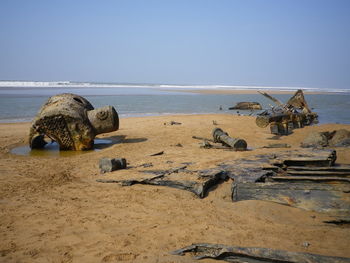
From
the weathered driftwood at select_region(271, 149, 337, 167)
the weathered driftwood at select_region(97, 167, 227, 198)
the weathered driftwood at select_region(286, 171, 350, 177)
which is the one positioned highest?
the weathered driftwood at select_region(271, 149, 337, 167)

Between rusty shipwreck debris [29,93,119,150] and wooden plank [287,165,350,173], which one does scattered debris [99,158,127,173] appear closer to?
rusty shipwreck debris [29,93,119,150]

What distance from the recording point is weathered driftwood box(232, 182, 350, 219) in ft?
12.6

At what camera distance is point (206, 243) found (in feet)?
10.4

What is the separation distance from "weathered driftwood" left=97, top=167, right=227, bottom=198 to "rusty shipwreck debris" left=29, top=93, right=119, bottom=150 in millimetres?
3573

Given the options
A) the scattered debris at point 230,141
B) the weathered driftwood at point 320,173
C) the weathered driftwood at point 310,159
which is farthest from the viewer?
the scattered debris at point 230,141

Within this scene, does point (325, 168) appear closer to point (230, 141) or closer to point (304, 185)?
point (304, 185)

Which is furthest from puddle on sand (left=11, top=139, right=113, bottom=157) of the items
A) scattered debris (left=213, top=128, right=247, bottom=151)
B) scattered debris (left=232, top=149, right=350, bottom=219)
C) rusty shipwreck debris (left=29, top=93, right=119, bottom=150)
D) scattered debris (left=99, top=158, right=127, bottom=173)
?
scattered debris (left=232, top=149, right=350, bottom=219)

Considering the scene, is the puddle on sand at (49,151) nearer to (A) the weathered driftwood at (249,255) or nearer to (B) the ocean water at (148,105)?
(A) the weathered driftwood at (249,255)

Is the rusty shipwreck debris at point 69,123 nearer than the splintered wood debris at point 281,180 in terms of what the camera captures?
No

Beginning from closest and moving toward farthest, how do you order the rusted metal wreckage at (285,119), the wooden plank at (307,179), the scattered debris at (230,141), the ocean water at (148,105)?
the wooden plank at (307,179)
the scattered debris at (230,141)
the rusted metal wreckage at (285,119)
the ocean water at (148,105)

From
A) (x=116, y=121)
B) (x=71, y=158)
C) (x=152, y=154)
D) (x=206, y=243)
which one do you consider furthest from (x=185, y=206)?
(x=116, y=121)

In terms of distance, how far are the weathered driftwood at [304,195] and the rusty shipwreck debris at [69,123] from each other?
5729mm

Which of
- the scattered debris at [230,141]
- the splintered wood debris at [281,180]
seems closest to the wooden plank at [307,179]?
the splintered wood debris at [281,180]

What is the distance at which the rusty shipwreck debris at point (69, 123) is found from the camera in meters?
8.64
